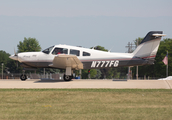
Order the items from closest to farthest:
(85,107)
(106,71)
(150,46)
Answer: (85,107), (150,46), (106,71)

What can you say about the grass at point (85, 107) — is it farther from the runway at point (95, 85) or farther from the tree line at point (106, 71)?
the tree line at point (106, 71)

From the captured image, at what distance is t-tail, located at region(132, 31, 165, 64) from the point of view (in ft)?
57.0

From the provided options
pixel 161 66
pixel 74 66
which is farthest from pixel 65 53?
pixel 161 66

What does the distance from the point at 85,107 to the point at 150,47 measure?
36.4ft

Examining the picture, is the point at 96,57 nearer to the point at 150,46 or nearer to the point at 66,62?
the point at 66,62

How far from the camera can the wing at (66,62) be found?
16672 mm

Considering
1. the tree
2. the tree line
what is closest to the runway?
the tree line

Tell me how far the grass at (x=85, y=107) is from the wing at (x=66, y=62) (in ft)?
19.8

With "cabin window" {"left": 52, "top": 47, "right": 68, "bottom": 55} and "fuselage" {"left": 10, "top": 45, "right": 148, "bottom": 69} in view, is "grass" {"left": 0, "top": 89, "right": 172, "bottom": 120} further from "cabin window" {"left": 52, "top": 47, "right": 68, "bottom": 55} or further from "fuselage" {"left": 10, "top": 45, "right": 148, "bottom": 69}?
"fuselage" {"left": 10, "top": 45, "right": 148, "bottom": 69}

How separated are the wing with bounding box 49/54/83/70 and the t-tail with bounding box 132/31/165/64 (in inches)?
175

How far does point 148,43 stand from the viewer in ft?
58.4

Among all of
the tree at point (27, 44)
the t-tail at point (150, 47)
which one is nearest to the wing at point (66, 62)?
the t-tail at point (150, 47)

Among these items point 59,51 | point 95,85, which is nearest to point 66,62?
point 59,51

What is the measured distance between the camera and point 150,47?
17.8 m
